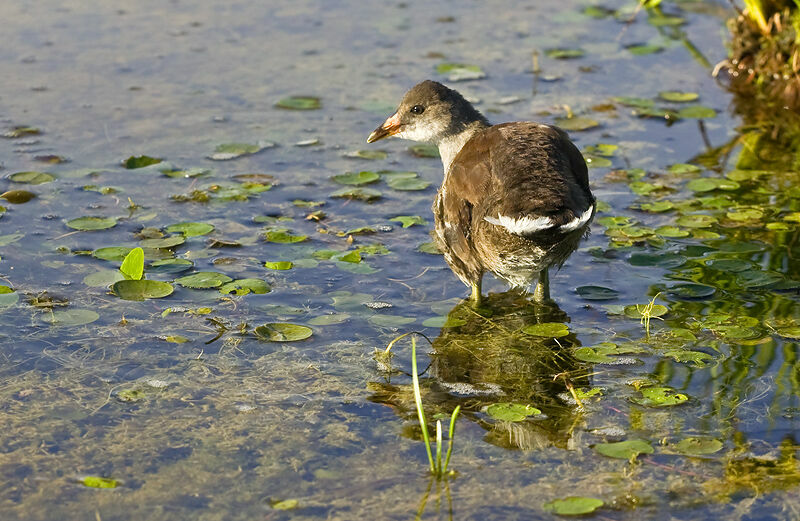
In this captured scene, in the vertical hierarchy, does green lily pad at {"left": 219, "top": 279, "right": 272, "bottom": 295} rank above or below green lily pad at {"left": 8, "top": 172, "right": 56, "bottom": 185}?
below

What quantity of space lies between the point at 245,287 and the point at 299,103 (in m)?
2.79

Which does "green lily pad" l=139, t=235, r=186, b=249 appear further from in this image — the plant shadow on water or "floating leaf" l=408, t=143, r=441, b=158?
"floating leaf" l=408, t=143, r=441, b=158

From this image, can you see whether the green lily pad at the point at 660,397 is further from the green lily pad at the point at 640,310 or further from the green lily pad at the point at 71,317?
the green lily pad at the point at 71,317

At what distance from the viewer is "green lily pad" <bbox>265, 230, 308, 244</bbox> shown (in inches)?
223

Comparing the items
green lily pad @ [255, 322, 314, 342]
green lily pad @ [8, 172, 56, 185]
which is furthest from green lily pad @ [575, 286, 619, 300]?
green lily pad @ [8, 172, 56, 185]

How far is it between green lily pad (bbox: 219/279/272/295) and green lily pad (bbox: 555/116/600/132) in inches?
111

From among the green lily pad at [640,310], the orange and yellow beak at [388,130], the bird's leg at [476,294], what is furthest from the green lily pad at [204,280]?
the green lily pad at [640,310]

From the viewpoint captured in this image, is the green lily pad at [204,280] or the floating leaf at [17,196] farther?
the floating leaf at [17,196]

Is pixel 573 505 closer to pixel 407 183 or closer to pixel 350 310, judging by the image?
pixel 350 310

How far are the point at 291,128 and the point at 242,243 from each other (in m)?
1.80

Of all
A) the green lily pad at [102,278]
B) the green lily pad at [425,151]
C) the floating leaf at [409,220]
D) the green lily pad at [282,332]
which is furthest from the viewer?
the green lily pad at [425,151]

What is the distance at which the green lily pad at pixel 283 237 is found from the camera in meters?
5.67

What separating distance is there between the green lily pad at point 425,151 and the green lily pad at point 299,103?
2.95 feet

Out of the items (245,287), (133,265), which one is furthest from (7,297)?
(245,287)
